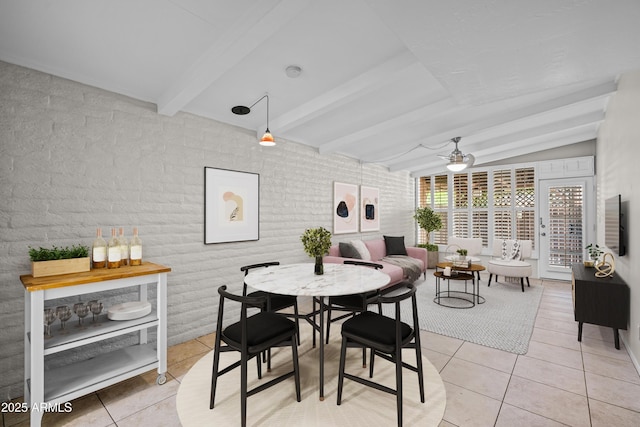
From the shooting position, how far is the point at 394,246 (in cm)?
598

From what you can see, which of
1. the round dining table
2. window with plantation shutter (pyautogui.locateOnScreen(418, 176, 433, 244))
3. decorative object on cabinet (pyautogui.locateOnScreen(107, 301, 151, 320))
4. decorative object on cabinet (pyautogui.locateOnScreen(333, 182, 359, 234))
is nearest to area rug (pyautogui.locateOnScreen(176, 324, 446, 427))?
the round dining table

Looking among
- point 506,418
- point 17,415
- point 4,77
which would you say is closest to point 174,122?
point 4,77

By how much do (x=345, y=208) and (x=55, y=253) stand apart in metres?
4.07

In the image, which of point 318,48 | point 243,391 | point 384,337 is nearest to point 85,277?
point 243,391

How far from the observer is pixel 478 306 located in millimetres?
4297

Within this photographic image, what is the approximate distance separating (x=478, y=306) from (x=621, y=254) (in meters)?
1.81

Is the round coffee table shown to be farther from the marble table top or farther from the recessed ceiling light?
the recessed ceiling light

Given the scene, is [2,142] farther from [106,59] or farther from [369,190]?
[369,190]

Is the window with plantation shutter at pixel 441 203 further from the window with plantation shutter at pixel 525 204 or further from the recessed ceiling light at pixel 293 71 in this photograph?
the recessed ceiling light at pixel 293 71

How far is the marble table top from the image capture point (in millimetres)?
2057

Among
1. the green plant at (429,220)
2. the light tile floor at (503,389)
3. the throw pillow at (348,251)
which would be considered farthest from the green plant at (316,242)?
the green plant at (429,220)

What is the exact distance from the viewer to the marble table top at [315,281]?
206 centimetres

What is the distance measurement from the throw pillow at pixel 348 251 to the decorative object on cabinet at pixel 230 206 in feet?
5.39

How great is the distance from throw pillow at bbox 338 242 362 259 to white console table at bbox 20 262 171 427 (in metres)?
3.02
